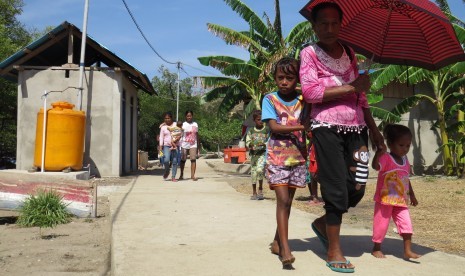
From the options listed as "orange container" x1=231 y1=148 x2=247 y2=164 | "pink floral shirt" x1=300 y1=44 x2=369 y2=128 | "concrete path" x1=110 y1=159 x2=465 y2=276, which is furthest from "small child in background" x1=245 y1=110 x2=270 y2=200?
"orange container" x1=231 y1=148 x2=247 y2=164

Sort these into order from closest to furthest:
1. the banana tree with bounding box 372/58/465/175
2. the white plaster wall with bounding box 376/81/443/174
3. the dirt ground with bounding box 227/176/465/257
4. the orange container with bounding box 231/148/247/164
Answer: the dirt ground with bounding box 227/176/465/257 < the banana tree with bounding box 372/58/465/175 < the white plaster wall with bounding box 376/81/443/174 < the orange container with bounding box 231/148/247/164

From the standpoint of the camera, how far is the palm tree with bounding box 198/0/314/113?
15328mm

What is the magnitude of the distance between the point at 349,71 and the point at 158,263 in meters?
2.01

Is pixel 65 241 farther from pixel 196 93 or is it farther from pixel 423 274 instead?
pixel 196 93

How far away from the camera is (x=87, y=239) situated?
5281mm

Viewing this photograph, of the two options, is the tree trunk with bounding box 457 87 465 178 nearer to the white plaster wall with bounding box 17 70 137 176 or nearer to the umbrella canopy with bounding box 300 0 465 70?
the white plaster wall with bounding box 17 70 137 176

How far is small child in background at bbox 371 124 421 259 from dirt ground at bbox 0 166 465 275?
→ 1.01 metres

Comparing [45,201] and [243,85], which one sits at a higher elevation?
[243,85]

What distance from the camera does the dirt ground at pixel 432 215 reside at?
5.03 m

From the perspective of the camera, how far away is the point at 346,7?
3879 mm

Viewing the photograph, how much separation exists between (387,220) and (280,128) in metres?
1.21

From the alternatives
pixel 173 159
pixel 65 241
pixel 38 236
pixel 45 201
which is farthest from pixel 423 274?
pixel 173 159

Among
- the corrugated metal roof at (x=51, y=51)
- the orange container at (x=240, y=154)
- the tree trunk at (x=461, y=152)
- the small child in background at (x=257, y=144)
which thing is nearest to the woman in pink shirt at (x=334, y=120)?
the small child in background at (x=257, y=144)

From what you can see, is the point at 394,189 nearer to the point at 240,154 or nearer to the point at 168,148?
the point at 168,148
